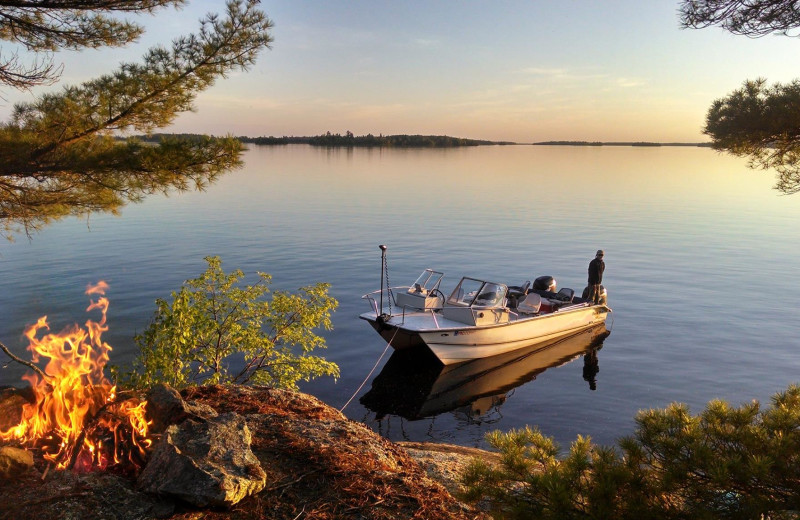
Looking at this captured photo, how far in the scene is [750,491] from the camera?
453cm

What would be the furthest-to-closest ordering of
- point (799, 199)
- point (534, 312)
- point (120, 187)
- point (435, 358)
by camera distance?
point (799, 199), point (534, 312), point (435, 358), point (120, 187)

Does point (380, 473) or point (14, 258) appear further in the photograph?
point (14, 258)

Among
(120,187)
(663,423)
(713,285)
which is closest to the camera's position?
(663,423)

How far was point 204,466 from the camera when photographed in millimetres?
5480

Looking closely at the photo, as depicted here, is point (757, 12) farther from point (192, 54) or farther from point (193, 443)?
point (193, 443)

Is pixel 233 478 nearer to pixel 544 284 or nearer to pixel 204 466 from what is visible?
→ pixel 204 466

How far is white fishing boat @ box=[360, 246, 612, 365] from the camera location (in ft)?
62.6

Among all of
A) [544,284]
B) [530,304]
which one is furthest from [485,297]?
[544,284]

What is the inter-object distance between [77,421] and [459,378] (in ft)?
46.8

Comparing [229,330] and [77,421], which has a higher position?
[77,421]

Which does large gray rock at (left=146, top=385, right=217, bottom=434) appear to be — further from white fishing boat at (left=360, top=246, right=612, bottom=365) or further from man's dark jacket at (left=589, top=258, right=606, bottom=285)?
man's dark jacket at (left=589, top=258, right=606, bottom=285)

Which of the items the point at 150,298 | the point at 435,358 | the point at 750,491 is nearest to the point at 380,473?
the point at 750,491

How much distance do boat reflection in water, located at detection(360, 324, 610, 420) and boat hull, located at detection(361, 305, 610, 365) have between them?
413 mm

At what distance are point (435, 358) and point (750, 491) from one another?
1547 centimetres
